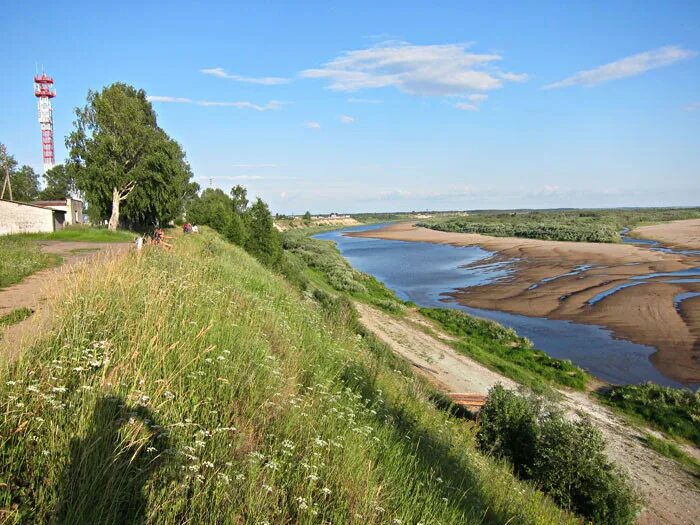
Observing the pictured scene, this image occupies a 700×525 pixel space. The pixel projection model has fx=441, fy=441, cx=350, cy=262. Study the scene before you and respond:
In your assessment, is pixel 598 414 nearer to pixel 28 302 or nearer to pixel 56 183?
pixel 28 302

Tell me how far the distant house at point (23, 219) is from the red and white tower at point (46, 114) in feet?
122

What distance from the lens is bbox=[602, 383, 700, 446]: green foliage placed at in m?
15.4

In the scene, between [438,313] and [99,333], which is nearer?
[99,333]

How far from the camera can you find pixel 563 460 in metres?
9.34

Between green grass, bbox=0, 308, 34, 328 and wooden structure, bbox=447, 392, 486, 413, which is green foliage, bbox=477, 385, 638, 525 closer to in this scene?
wooden structure, bbox=447, 392, 486, 413

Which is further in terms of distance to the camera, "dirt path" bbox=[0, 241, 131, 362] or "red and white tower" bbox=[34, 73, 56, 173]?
"red and white tower" bbox=[34, 73, 56, 173]

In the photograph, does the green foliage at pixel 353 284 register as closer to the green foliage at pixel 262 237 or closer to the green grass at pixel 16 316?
the green foliage at pixel 262 237

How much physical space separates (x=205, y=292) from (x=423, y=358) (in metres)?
15.6

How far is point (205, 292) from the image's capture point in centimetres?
714

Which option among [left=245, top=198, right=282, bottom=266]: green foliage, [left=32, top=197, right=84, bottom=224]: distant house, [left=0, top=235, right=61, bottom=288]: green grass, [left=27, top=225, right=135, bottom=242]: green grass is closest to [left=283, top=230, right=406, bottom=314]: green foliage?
[left=245, top=198, right=282, bottom=266]: green foliage

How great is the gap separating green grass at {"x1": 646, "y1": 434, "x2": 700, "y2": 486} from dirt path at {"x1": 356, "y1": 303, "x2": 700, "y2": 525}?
0.87ft

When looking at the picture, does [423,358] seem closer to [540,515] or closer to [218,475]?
[540,515]

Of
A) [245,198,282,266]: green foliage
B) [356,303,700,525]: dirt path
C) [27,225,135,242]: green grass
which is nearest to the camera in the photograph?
[356,303,700,525]: dirt path

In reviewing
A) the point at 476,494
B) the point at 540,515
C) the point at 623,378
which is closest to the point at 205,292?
the point at 476,494
